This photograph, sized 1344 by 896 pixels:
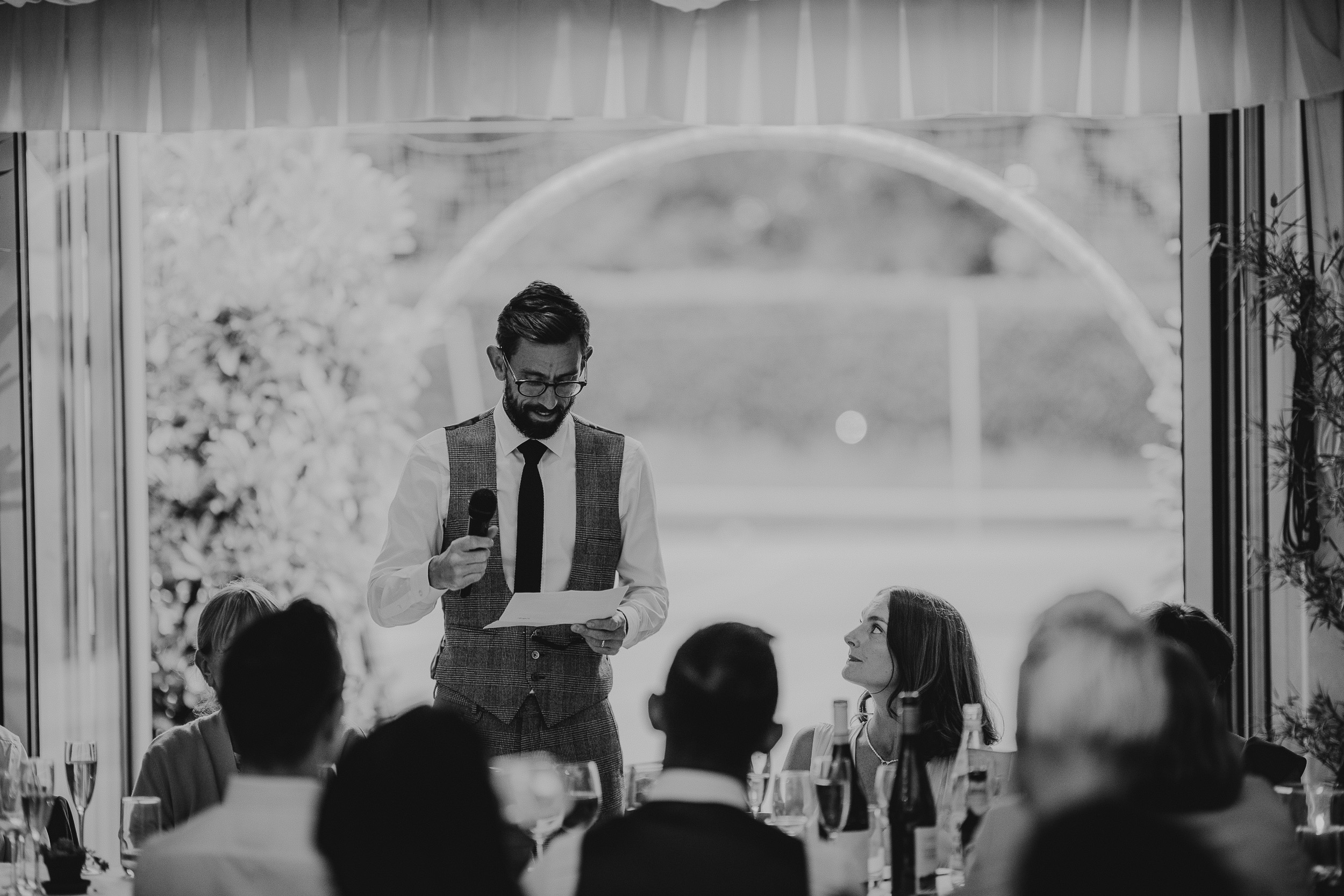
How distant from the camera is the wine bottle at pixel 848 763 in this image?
2.09 metres

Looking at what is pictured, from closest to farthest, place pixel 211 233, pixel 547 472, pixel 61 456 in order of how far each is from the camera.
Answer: pixel 547 472 → pixel 61 456 → pixel 211 233

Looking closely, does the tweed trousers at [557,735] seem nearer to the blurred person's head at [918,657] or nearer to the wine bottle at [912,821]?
the blurred person's head at [918,657]

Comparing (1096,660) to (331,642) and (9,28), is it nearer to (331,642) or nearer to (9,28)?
(331,642)

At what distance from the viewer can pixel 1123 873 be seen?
0.99 m

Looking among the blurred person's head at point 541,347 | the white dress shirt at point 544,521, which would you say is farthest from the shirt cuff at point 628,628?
the blurred person's head at point 541,347

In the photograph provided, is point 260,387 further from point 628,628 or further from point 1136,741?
point 1136,741

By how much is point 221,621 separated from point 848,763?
3.83ft

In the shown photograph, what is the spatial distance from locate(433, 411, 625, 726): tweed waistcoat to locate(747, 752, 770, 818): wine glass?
532 mm

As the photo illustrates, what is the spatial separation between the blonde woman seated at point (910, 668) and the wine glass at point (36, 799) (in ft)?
4.22

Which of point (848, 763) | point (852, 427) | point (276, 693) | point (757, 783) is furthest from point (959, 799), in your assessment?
point (852, 427)

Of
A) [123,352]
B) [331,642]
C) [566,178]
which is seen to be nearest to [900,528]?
[566,178]

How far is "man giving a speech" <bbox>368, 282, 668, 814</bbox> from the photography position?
2.82 m

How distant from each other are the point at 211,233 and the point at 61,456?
42.8 inches

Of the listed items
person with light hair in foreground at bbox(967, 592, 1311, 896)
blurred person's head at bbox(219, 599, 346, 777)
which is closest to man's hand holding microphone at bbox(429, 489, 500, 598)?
blurred person's head at bbox(219, 599, 346, 777)
